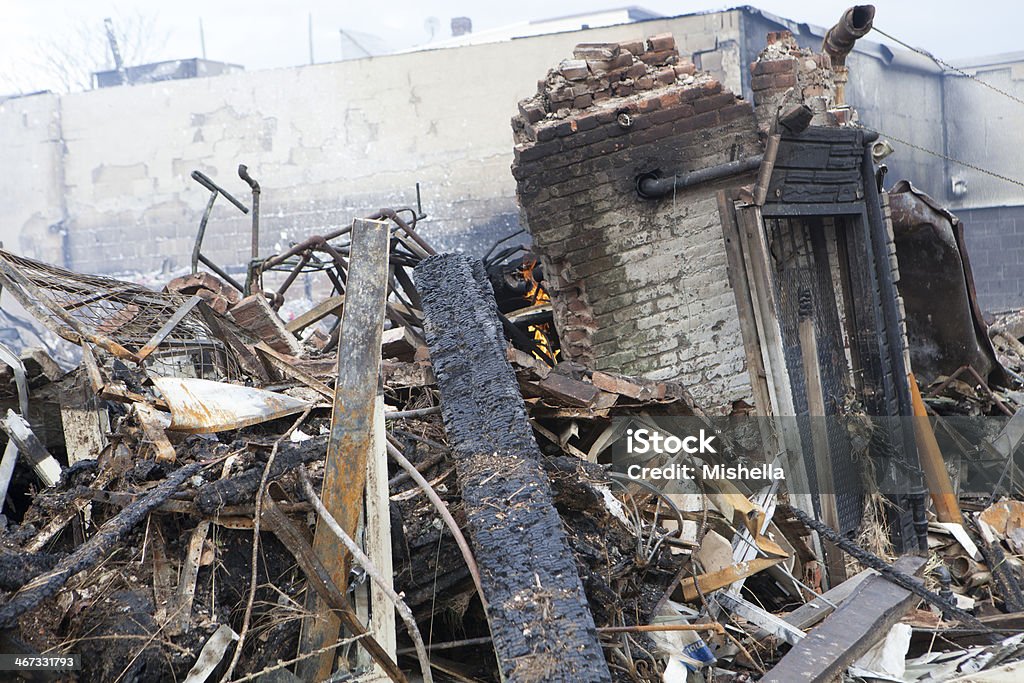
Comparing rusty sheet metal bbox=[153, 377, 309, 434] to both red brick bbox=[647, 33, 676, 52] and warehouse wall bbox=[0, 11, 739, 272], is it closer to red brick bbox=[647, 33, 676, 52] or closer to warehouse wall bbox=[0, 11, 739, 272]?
red brick bbox=[647, 33, 676, 52]

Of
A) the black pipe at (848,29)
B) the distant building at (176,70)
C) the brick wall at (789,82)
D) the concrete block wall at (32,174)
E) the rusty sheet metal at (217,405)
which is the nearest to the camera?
the rusty sheet metal at (217,405)

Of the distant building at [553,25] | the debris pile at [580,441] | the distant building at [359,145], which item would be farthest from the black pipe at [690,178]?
the distant building at [553,25]

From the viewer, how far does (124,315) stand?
5.27m

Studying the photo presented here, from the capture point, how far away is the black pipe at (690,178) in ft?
19.9

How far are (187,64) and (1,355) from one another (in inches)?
824

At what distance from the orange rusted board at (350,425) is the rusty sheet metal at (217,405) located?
0.87 m

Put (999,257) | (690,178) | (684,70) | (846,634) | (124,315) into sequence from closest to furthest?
(846,634), (124,315), (690,178), (684,70), (999,257)

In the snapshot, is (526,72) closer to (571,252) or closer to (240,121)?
(240,121)

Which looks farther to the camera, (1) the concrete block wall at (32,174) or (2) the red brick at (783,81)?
(1) the concrete block wall at (32,174)

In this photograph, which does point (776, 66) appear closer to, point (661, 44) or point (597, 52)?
point (661, 44)

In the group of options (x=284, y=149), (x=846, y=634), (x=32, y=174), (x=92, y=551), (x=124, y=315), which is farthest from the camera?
(x=32, y=174)

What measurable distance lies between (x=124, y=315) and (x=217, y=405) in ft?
5.16

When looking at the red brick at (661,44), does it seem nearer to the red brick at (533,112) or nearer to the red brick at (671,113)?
the red brick at (671,113)

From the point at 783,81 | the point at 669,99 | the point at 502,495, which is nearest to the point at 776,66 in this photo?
the point at 783,81
